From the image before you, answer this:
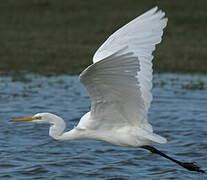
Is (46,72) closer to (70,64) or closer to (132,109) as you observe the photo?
(70,64)

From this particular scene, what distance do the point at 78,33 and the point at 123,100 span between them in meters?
13.1

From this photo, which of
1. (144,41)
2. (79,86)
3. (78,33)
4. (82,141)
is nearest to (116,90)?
(144,41)

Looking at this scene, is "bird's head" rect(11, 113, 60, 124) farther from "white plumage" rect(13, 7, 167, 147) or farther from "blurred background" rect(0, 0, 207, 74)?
"blurred background" rect(0, 0, 207, 74)

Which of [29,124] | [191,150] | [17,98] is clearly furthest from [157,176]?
[17,98]

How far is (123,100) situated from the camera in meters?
5.76

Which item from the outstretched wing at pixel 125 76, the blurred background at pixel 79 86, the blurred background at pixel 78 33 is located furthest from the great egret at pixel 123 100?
the blurred background at pixel 78 33

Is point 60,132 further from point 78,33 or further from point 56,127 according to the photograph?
point 78,33

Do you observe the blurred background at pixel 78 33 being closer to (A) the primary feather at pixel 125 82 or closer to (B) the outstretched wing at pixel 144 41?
(B) the outstretched wing at pixel 144 41

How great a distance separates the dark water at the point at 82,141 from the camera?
743 centimetres

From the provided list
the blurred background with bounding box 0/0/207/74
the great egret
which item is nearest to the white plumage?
the great egret

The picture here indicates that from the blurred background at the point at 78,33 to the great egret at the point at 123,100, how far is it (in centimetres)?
720

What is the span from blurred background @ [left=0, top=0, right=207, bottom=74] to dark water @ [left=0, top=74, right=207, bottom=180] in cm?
137

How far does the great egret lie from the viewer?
5.41m

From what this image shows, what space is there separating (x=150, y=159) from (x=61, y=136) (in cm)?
202
